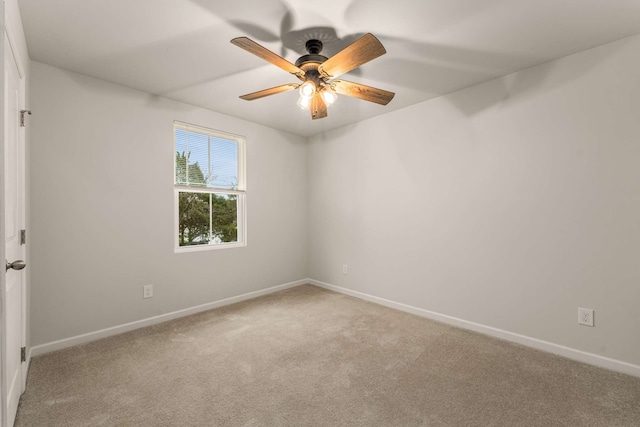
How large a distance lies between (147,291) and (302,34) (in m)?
2.79

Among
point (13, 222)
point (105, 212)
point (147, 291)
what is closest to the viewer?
point (13, 222)

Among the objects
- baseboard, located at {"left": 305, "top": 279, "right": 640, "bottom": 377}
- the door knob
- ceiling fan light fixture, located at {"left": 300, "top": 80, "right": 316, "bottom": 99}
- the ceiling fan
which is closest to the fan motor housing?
the ceiling fan

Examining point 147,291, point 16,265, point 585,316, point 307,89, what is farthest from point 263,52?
point 585,316

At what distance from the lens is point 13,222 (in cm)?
169

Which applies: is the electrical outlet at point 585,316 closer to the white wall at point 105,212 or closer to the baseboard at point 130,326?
the baseboard at point 130,326

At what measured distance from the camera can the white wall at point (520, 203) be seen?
215cm

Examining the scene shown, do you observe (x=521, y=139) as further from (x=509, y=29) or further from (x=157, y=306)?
(x=157, y=306)

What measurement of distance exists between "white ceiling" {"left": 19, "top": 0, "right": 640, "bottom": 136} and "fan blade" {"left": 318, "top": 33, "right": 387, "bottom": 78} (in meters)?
0.29

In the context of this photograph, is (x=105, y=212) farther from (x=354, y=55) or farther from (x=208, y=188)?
(x=354, y=55)

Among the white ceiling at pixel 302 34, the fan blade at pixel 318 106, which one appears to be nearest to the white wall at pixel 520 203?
the white ceiling at pixel 302 34

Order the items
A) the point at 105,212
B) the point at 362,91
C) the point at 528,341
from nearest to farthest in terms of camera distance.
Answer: the point at 362,91, the point at 528,341, the point at 105,212

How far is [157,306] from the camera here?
120 inches

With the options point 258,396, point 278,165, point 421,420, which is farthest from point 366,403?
point 278,165

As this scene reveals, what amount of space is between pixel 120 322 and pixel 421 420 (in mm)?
2751
